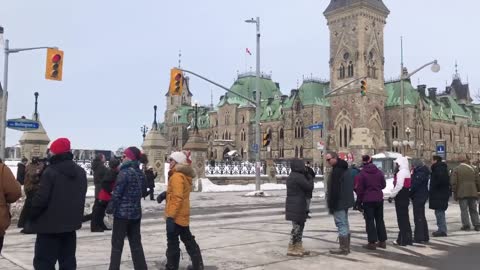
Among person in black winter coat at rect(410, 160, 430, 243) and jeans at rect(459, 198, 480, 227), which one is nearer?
person in black winter coat at rect(410, 160, 430, 243)

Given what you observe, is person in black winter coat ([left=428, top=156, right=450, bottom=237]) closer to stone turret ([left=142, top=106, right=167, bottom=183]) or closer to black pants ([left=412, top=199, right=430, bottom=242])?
black pants ([left=412, top=199, right=430, bottom=242])

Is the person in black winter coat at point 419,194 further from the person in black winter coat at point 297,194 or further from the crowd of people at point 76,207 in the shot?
the crowd of people at point 76,207

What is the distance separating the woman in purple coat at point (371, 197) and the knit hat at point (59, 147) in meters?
6.00

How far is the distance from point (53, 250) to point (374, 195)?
6233 millimetres

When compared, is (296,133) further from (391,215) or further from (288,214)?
(288,214)

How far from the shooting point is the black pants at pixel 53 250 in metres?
5.92

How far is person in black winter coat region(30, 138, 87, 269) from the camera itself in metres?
5.84

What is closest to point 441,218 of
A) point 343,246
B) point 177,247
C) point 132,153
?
point 343,246

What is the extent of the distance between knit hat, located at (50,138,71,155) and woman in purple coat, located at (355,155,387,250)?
600cm

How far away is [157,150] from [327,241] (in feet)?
79.7

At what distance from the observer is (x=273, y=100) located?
93188mm

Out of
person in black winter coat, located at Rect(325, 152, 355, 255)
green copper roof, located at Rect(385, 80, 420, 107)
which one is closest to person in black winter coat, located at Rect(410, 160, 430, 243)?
person in black winter coat, located at Rect(325, 152, 355, 255)

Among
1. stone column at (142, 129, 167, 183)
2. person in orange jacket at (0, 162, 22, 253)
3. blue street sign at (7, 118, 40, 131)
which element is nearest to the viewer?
person in orange jacket at (0, 162, 22, 253)

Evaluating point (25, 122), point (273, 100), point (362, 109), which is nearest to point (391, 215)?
point (25, 122)
